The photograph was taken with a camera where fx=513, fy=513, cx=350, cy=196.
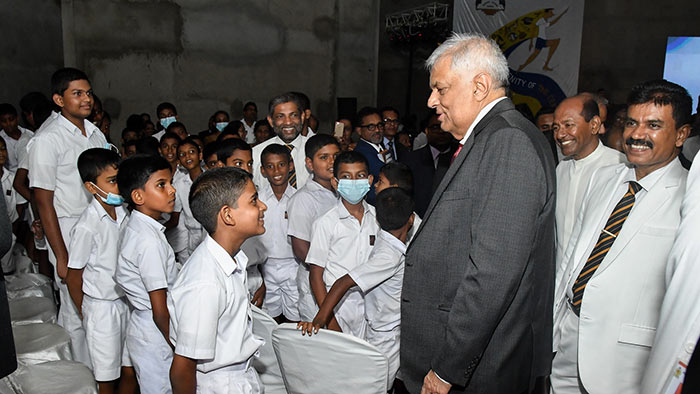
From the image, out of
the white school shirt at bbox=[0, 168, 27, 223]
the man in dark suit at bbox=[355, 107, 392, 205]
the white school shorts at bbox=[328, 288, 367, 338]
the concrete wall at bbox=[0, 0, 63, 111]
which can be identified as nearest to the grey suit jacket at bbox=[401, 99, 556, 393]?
the white school shorts at bbox=[328, 288, 367, 338]

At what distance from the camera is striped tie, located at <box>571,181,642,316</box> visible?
199 cm

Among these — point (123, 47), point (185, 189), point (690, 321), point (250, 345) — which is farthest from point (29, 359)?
point (123, 47)

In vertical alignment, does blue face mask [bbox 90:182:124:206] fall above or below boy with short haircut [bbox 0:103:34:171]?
below

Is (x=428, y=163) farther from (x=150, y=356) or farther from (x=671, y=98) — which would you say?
(x=150, y=356)

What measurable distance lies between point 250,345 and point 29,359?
4.48 feet

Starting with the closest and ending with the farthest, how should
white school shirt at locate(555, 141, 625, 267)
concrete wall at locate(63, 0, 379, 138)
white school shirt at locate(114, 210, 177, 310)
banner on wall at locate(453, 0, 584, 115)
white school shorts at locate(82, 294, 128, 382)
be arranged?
1. white school shirt at locate(114, 210, 177, 310)
2. white school shorts at locate(82, 294, 128, 382)
3. white school shirt at locate(555, 141, 625, 267)
4. concrete wall at locate(63, 0, 379, 138)
5. banner on wall at locate(453, 0, 584, 115)

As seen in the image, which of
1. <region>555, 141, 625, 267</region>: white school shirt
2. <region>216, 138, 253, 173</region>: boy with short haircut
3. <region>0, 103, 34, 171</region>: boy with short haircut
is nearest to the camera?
<region>555, 141, 625, 267</region>: white school shirt

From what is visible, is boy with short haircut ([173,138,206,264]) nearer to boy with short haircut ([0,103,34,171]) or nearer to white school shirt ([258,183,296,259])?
white school shirt ([258,183,296,259])

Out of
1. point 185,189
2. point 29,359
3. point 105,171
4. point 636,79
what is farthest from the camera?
point 636,79

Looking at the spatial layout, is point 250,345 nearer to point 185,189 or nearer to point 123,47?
point 185,189

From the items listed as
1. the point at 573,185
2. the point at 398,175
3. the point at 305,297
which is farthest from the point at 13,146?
the point at 573,185

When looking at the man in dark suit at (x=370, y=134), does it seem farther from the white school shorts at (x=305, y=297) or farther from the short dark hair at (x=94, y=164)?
the short dark hair at (x=94, y=164)

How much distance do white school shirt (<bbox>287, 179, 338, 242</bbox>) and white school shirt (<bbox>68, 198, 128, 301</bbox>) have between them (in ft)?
3.14

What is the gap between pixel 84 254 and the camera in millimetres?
2477
